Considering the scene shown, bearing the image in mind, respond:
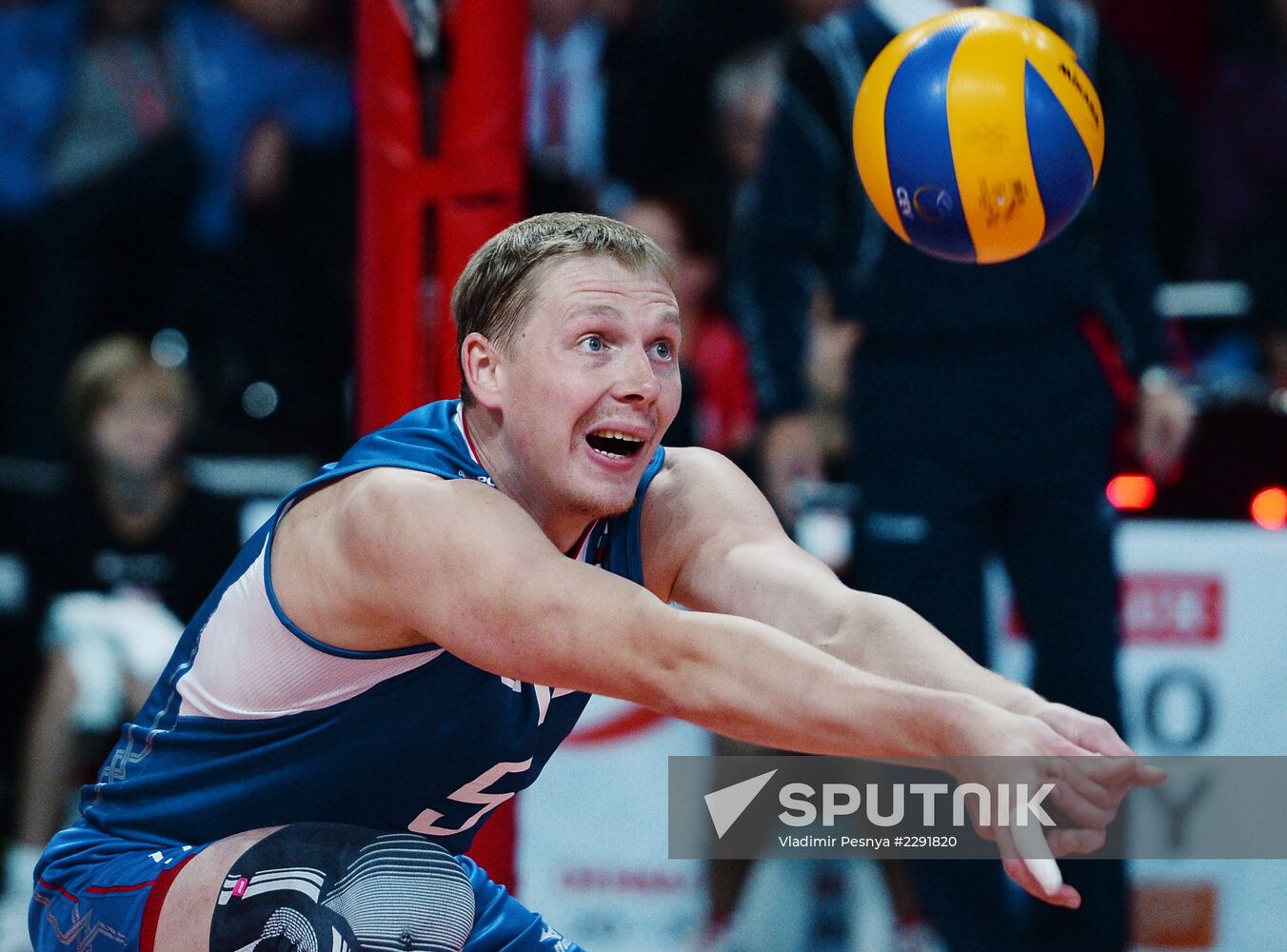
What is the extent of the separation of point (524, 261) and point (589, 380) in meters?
0.26

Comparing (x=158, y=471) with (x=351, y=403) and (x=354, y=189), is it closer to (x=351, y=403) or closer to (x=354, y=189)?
(x=351, y=403)

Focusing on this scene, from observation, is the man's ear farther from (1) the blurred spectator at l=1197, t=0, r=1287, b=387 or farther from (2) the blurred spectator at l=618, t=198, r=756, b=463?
(1) the blurred spectator at l=1197, t=0, r=1287, b=387

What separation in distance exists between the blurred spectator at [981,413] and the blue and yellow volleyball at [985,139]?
0.61 m

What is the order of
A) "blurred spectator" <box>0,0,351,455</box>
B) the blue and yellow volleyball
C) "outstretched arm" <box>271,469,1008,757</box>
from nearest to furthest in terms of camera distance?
1. "outstretched arm" <box>271,469,1008,757</box>
2. the blue and yellow volleyball
3. "blurred spectator" <box>0,0,351,455</box>

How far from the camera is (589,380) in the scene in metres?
2.61

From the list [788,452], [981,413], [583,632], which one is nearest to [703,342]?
[788,452]

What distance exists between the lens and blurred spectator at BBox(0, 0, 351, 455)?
20.5 ft

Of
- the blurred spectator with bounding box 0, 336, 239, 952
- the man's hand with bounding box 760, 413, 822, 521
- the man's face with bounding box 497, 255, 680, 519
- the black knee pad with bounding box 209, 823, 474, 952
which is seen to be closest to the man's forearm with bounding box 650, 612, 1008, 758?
the man's face with bounding box 497, 255, 680, 519

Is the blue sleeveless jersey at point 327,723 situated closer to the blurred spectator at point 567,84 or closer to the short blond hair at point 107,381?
the short blond hair at point 107,381

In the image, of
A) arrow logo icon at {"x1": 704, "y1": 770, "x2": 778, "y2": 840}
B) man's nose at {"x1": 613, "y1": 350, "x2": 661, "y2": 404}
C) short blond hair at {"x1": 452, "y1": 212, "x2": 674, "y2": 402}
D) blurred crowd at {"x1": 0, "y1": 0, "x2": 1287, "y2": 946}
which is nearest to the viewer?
man's nose at {"x1": 613, "y1": 350, "x2": 661, "y2": 404}

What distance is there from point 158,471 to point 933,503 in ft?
8.23

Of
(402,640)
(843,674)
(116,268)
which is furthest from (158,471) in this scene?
(843,674)

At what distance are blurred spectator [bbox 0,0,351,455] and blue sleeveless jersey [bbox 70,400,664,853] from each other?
11.9 ft

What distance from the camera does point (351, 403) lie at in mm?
5672
